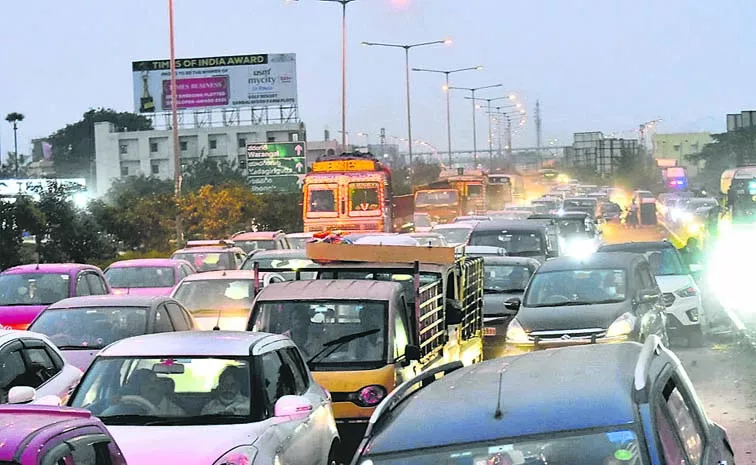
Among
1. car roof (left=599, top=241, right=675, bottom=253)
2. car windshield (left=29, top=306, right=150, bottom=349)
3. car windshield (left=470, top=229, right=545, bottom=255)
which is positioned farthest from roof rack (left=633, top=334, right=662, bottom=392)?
car windshield (left=470, top=229, right=545, bottom=255)

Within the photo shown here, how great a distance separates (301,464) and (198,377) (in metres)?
0.89

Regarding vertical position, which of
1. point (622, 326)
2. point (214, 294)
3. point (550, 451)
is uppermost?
point (550, 451)

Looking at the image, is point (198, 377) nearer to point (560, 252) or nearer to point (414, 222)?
point (560, 252)

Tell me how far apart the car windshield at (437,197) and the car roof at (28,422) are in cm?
5102

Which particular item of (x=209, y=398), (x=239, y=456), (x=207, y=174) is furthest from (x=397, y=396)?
(x=207, y=174)

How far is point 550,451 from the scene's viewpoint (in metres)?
5.10

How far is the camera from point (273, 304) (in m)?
12.6

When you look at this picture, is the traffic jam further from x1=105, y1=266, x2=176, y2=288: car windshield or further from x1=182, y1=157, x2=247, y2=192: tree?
x1=182, y1=157, x2=247, y2=192: tree

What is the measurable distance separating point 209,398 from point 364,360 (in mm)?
3043

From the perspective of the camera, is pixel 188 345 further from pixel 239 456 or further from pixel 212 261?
pixel 212 261

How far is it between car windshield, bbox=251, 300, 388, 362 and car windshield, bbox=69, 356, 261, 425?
9.08 ft

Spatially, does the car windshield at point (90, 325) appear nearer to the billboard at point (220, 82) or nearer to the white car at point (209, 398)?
the white car at point (209, 398)

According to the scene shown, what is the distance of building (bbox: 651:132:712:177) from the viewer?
155 m

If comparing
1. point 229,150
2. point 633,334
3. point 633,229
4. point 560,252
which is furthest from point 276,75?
point 633,334
